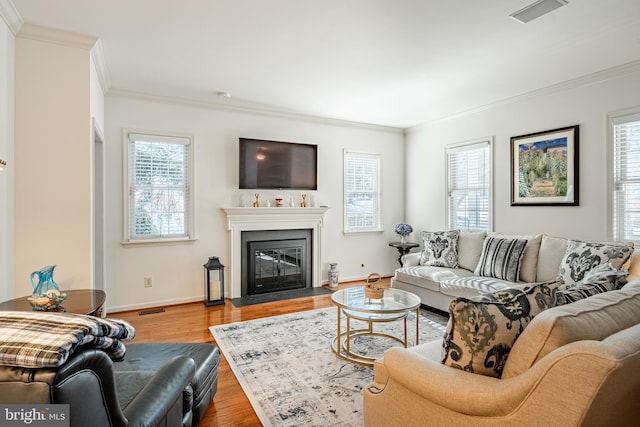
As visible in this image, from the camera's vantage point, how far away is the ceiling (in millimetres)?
2416

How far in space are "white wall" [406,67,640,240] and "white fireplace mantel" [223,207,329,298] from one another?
1.91 metres

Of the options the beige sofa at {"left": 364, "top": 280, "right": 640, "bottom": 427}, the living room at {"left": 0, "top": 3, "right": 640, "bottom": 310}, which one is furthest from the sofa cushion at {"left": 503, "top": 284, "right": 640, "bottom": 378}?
the living room at {"left": 0, "top": 3, "right": 640, "bottom": 310}

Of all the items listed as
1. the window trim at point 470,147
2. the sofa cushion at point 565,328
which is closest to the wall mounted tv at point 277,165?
the window trim at point 470,147

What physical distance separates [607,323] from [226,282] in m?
4.23

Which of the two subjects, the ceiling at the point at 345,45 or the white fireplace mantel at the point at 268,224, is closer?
the ceiling at the point at 345,45

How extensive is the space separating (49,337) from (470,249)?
432cm

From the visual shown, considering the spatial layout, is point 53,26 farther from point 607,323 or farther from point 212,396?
point 607,323

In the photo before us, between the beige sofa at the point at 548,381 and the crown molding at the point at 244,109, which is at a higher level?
the crown molding at the point at 244,109

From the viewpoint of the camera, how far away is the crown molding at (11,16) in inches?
90.8

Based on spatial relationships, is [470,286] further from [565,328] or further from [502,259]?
[565,328]

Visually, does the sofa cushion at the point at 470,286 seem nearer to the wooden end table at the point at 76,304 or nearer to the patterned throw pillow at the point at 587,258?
the patterned throw pillow at the point at 587,258

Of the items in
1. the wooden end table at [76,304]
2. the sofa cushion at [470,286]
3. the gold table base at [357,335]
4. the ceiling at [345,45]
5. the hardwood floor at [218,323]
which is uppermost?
the ceiling at [345,45]

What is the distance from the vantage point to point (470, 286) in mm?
3533

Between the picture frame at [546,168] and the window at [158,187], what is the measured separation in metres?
4.24
